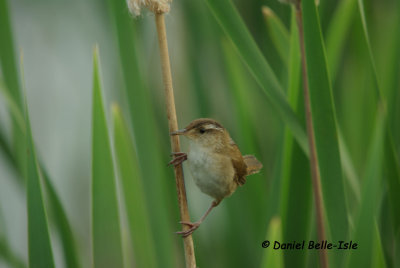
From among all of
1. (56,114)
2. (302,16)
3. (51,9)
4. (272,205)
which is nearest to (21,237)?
(56,114)

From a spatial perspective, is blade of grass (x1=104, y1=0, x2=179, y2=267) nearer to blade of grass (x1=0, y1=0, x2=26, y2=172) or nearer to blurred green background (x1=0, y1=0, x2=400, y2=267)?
blurred green background (x1=0, y1=0, x2=400, y2=267)

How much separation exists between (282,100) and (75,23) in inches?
91.9

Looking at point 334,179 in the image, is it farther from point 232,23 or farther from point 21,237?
point 21,237

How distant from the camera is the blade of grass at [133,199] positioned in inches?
49.8

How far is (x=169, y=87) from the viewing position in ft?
3.50

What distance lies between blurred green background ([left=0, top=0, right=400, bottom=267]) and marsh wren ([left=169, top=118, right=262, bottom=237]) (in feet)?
0.31

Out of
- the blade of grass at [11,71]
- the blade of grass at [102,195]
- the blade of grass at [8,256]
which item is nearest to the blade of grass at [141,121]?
the blade of grass at [102,195]

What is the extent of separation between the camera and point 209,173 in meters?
1.35

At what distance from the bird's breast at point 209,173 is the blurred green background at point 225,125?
0.10 meters

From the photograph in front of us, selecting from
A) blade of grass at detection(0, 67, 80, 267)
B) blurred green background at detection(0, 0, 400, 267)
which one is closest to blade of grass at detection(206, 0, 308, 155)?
blurred green background at detection(0, 0, 400, 267)

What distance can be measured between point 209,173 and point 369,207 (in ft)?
1.48

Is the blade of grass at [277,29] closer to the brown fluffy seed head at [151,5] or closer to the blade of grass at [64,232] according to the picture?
the brown fluffy seed head at [151,5]

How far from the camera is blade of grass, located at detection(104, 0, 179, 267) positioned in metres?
1.25

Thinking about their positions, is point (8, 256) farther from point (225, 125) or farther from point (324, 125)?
point (324, 125)
